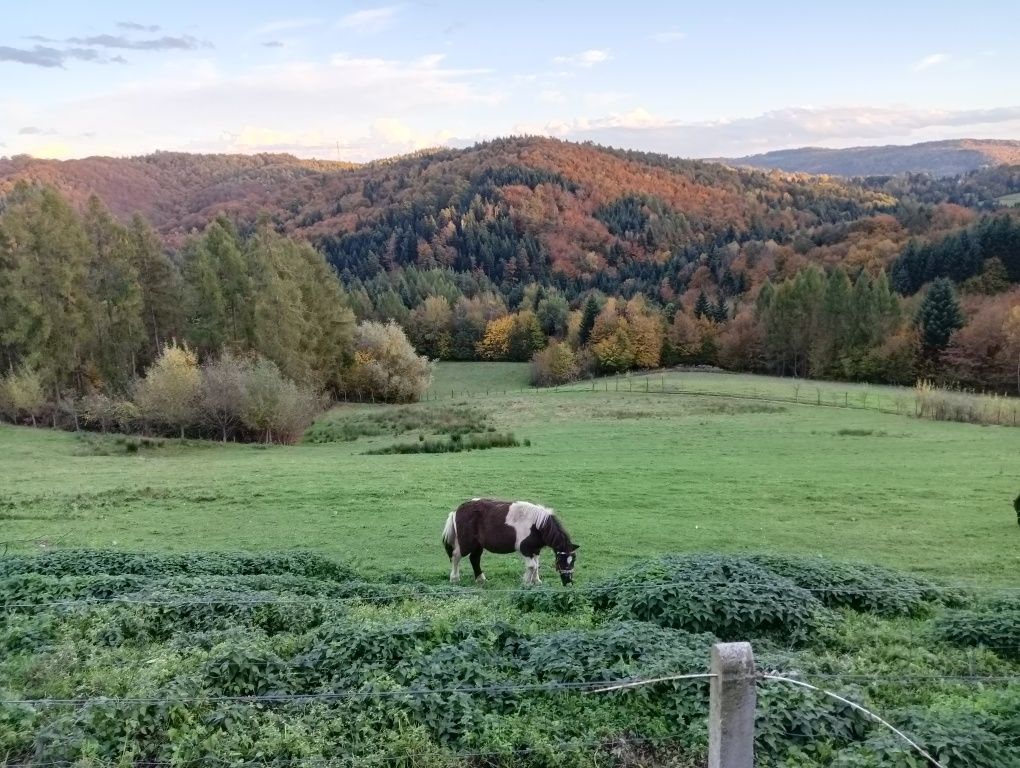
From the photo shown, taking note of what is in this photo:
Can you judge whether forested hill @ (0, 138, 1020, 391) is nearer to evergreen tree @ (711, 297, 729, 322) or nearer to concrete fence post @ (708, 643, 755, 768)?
evergreen tree @ (711, 297, 729, 322)

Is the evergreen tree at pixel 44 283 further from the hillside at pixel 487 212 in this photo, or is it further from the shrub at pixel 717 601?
the hillside at pixel 487 212

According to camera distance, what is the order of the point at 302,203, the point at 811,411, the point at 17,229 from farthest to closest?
the point at 302,203 → the point at 811,411 → the point at 17,229

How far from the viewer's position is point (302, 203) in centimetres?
18912

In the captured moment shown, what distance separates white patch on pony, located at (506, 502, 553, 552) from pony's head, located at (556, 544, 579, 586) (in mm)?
793

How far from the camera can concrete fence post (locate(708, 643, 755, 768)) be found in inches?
162

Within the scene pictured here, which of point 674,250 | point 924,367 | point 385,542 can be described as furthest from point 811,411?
point 674,250

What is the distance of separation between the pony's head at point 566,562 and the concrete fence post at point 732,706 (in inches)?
399

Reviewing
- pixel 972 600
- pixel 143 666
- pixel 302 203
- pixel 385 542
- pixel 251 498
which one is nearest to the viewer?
pixel 143 666

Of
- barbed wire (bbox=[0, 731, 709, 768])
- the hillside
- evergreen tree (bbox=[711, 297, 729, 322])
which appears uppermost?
the hillside

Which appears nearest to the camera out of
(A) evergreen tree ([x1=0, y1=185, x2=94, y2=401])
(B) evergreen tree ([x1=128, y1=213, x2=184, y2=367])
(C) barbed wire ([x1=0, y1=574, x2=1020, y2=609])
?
(C) barbed wire ([x1=0, y1=574, x2=1020, y2=609])

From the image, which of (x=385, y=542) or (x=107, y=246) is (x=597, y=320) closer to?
(x=107, y=246)

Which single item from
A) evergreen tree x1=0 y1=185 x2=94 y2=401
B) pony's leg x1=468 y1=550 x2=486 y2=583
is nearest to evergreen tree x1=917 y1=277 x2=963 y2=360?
pony's leg x1=468 y1=550 x2=486 y2=583

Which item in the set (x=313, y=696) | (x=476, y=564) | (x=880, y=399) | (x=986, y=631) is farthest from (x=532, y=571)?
(x=880, y=399)

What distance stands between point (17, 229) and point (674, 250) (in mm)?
138274
